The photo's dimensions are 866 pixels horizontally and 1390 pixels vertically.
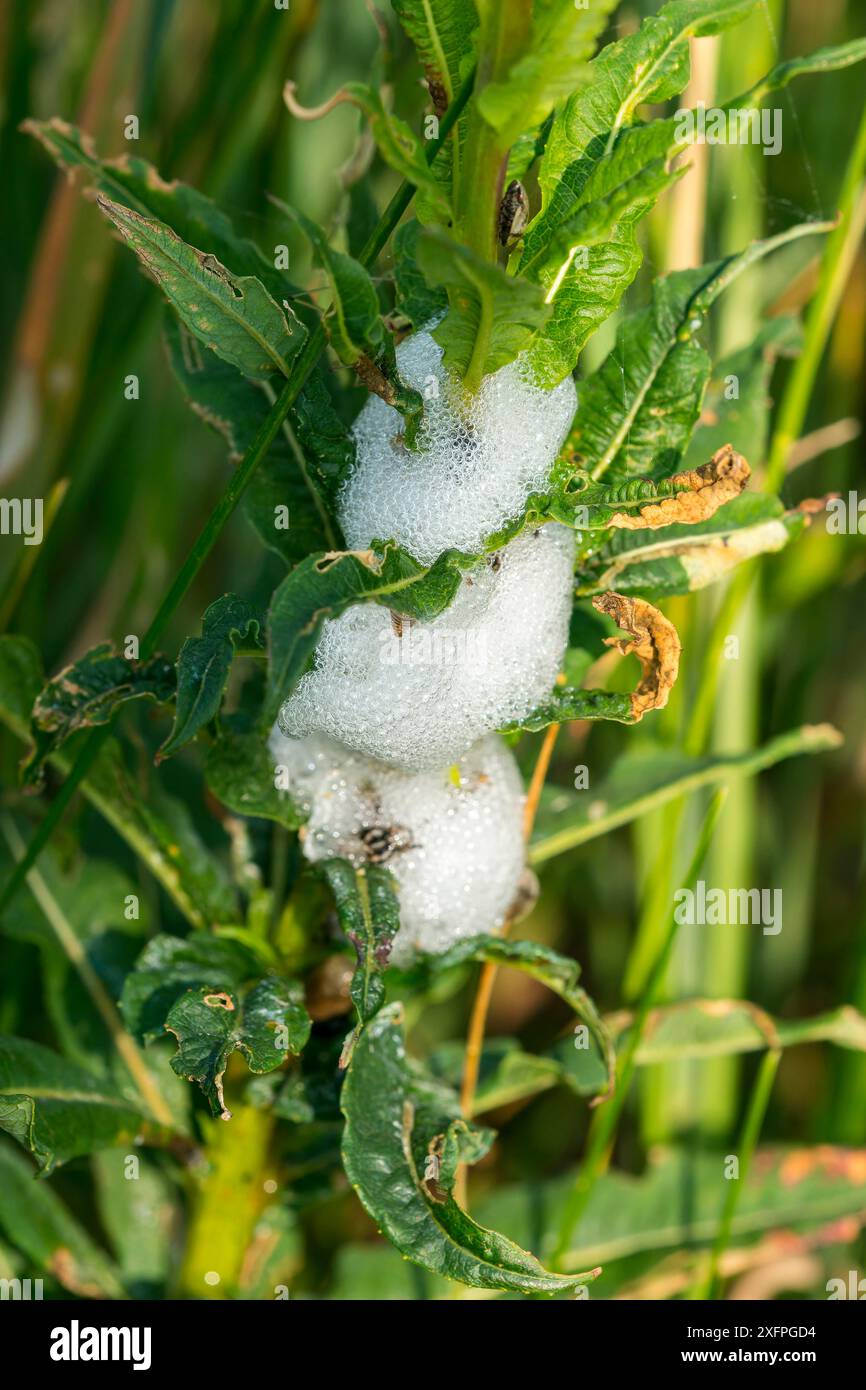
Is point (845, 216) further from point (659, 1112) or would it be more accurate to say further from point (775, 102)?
point (659, 1112)

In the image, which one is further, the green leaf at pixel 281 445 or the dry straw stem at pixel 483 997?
the dry straw stem at pixel 483 997

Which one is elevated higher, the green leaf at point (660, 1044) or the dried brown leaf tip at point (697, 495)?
the dried brown leaf tip at point (697, 495)

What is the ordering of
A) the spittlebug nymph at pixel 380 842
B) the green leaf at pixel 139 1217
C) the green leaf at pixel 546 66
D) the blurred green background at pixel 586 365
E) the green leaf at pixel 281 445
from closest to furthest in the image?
the green leaf at pixel 546 66 < the green leaf at pixel 281 445 < the spittlebug nymph at pixel 380 842 < the green leaf at pixel 139 1217 < the blurred green background at pixel 586 365

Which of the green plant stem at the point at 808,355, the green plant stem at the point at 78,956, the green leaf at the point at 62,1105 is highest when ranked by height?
the green plant stem at the point at 808,355

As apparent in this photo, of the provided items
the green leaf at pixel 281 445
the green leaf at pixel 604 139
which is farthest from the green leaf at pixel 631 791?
the green leaf at pixel 604 139

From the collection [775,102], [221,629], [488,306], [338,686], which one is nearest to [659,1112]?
[338,686]

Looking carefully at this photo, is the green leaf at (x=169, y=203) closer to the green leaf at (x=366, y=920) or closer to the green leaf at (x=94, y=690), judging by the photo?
the green leaf at (x=94, y=690)

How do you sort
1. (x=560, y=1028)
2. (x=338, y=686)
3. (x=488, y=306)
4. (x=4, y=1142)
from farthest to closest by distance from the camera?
(x=560, y=1028), (x=4, y=1142), (x=338, y=686), (x=488, y=306)
